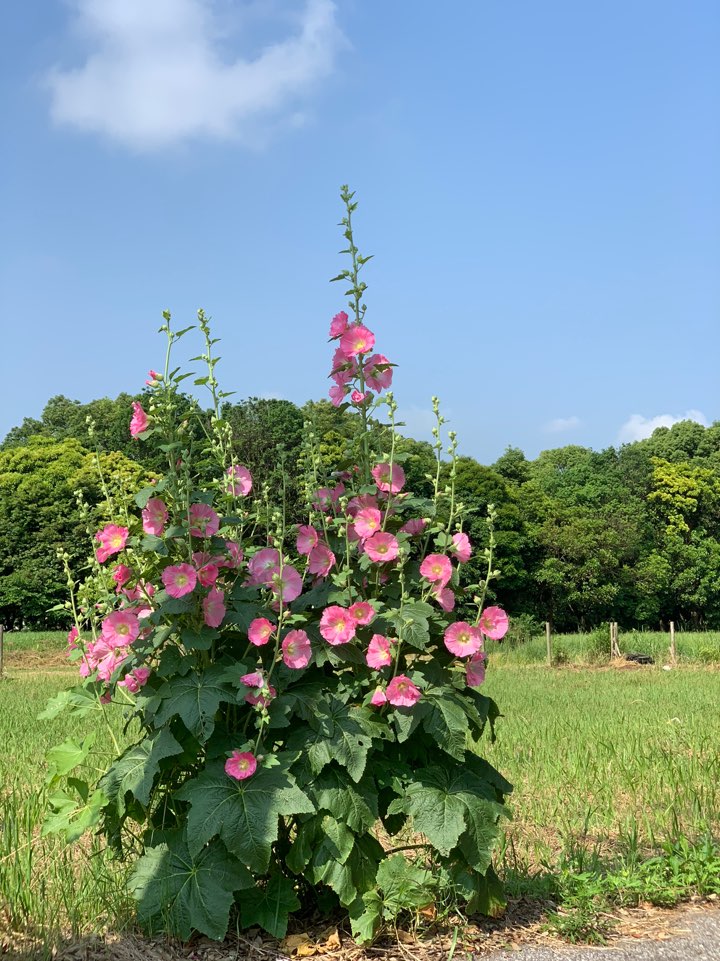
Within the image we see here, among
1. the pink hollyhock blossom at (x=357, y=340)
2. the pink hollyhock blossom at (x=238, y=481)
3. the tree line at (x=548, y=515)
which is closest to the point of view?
the pink hollyhock blossom at (x=357, y=340)

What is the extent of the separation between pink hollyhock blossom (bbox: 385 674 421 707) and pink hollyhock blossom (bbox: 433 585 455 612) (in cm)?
34

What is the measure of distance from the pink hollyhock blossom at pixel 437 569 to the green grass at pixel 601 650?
18.7 meters

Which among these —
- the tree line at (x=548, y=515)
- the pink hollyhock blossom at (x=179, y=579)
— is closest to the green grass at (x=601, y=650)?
the tree line at (x=548, y=515)

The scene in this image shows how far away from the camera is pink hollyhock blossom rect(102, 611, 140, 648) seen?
10.8 feet

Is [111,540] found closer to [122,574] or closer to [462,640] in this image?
[122,574]

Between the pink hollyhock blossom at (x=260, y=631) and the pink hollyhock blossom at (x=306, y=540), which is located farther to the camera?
the pink hollyhock blossom at (x=306, y=540)

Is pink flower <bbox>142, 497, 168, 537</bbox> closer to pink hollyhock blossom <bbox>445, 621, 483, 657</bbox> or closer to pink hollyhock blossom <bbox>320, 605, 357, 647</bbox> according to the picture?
pink hollyhock blossom <bbox>320, 605, 357, 647</bbox>

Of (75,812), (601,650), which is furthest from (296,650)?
(601,650)

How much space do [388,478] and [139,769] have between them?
54.9 inches

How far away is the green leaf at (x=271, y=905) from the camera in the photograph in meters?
3.14

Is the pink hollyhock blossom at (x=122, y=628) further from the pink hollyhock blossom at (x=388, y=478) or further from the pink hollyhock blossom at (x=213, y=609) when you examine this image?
the pink hollyhock blossom at (x=388, y=478)

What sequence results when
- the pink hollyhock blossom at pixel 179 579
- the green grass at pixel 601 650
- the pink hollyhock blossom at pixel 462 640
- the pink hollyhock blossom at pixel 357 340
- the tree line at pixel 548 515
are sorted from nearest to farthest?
the pink hollyhock blossom at pixel 179 579, the pink hollyhock blossom at pixel 462 640, the pink hollyhock blossom at pixel 357 340, the green grass at pixel 601 650, the tree line at pixel 548 515

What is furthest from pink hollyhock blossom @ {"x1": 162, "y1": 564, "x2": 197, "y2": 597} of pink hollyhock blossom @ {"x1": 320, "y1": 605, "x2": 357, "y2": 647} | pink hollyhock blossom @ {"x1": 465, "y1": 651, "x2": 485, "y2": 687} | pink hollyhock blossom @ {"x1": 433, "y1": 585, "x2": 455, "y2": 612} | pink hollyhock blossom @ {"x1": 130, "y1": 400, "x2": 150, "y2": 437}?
pink hollyhock blossom @ {"x1": 465, "y1": 651, "x2": 485, "y2": 687}

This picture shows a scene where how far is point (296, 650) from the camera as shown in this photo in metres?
3.20
